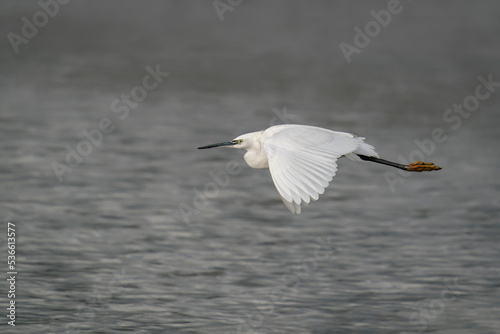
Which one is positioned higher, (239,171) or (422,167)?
(239,171)

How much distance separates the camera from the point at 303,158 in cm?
699

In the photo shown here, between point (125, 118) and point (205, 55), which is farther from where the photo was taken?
point (205, 55)

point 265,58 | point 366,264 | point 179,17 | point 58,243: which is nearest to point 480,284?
point 366,264

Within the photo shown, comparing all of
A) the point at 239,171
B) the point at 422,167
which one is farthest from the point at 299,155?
the point at 239,171

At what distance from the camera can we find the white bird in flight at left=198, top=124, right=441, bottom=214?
6484 millimetres

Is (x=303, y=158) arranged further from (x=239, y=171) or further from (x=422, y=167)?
(x=239, y=171)

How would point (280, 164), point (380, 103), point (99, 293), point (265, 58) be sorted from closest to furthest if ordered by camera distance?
point (280, 164)
point (99, 293)
point (380, 103)
point (265, 58)

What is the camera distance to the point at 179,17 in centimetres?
2548

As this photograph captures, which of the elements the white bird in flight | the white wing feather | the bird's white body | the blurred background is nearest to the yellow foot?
the white bird in flight

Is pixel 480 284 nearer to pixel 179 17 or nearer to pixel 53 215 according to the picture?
pixel 53 215

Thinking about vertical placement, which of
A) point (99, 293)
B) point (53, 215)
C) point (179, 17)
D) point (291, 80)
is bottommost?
point (99, 293)

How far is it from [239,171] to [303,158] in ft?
24.8

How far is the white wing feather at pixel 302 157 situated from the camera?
6.46 m

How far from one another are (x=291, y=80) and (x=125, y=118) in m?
4.55
